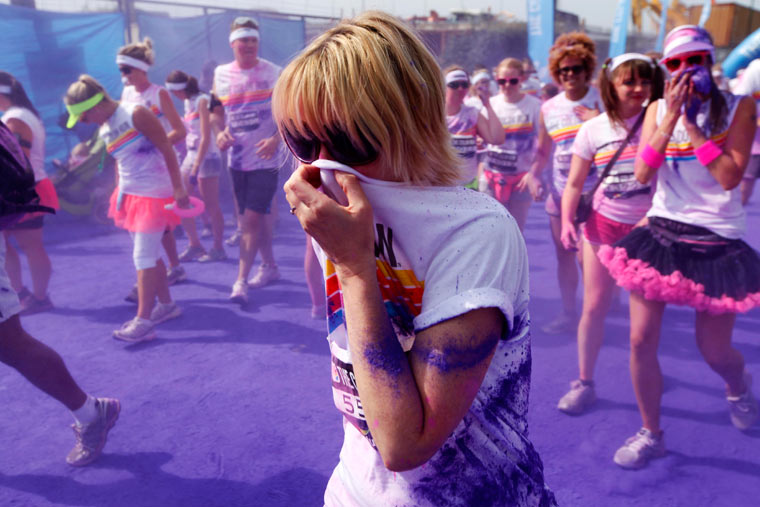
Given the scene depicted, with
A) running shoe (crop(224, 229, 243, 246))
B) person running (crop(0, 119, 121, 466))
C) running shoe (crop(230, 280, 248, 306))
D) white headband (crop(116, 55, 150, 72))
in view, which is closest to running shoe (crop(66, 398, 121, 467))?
person running (crop(0, 119, 121, 466))

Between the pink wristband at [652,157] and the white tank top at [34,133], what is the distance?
452 cm

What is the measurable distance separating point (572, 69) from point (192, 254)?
182 inches

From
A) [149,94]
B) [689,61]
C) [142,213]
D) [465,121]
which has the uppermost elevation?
[689,61]

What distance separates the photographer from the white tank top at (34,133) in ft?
15.1

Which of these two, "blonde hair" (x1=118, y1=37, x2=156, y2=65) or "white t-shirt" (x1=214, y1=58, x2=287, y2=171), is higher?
"blonde hair" (x1=118, y1=37, x2=156, y2=65)

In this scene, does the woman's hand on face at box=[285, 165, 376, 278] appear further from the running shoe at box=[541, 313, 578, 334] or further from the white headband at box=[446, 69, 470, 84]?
the white headband at box=[446, 69, 470, 84]

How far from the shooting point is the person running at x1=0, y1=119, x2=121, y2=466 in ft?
8.66

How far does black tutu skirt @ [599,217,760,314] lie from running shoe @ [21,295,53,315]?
4848mm

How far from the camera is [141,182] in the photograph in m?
4.30

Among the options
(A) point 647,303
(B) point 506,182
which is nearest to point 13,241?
(B) point 506,182

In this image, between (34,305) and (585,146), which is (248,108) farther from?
(585,146)

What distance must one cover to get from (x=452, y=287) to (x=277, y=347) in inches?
140

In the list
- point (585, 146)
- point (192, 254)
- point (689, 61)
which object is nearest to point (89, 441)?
point (585, 146)

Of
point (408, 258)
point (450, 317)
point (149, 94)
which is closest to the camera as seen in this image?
point (450, 317)
